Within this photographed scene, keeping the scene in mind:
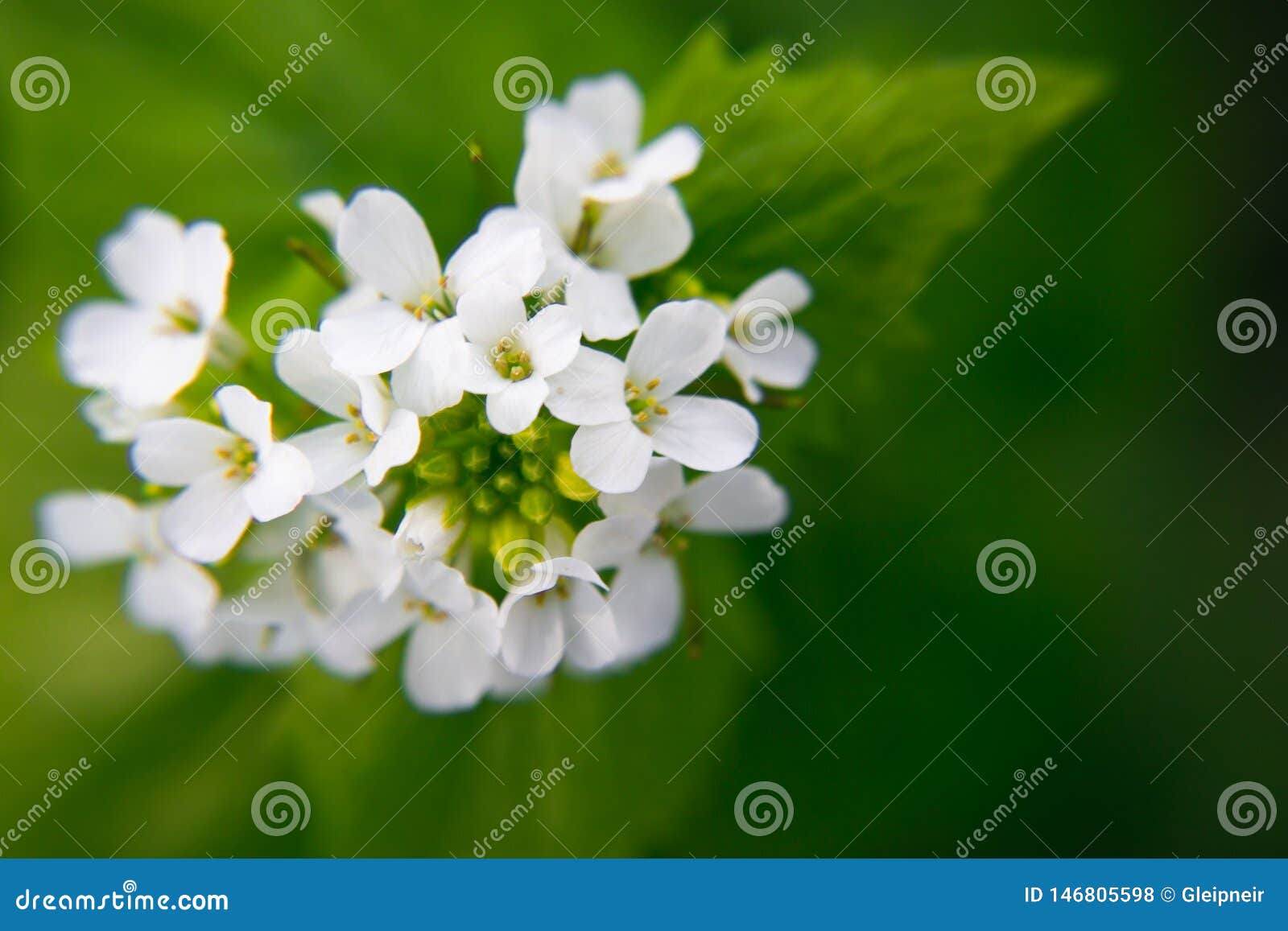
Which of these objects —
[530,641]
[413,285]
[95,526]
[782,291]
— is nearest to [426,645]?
[530,641]

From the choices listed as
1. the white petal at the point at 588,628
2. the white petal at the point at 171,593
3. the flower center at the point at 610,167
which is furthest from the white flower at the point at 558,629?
the flower center at the point at 610,167

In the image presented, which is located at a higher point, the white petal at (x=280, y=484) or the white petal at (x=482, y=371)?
the white petal at (x=482, y=371)

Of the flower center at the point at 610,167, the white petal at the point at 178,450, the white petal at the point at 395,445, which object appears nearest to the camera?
the white petal at the point at 395,445

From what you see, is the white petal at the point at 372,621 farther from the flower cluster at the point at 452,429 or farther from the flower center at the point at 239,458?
the flower center at the point at 239,458

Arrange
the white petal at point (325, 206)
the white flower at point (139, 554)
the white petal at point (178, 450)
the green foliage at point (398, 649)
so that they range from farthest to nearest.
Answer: the green foliage at point (398, 649)
the white flower at point (139, 554)
the white petal at point (325, 206)
the white petal at point (178, 450)

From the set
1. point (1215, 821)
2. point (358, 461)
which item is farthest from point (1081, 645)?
point (358, 461)

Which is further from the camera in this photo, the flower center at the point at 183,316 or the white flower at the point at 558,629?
the flower center at the point at 183,316

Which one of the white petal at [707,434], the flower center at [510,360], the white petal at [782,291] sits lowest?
the flower center at [510,360]

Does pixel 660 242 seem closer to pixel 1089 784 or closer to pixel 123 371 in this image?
pixel 123 371
